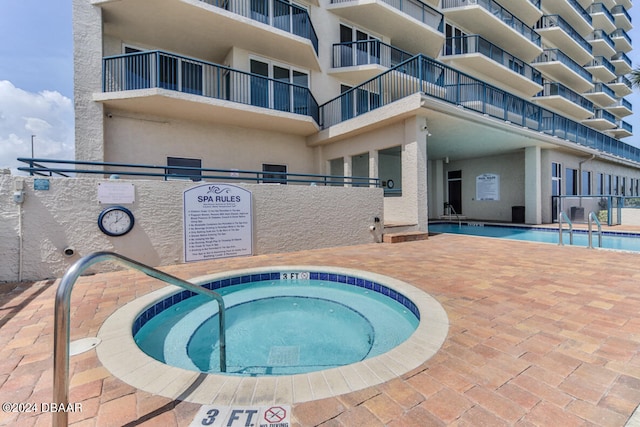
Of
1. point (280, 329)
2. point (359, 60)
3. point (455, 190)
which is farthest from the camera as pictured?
point (455, 190)

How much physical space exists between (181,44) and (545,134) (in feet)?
48.8

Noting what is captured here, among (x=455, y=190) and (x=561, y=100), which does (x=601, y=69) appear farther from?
(x=455, y=190)

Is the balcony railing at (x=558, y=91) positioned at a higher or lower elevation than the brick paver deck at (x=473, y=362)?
higher

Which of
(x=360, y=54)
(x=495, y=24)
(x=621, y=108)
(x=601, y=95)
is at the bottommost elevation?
(x=360, y=54)

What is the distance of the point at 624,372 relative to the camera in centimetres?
193

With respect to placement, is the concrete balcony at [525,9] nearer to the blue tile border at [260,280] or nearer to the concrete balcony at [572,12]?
the concrete balcony at [572,12]

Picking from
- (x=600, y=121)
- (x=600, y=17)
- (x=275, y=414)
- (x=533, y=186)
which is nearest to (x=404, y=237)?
(x=275, y=414)

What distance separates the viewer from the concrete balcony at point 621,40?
3084cm

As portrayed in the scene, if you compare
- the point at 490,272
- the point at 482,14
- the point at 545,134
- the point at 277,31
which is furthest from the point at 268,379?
the point at 482,14

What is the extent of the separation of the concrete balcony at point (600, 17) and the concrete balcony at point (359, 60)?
98.5 feet

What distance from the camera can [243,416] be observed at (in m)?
1.54

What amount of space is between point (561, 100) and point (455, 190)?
11.9m

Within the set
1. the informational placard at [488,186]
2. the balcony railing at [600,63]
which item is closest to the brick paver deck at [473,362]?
the informational placard at [488,186]

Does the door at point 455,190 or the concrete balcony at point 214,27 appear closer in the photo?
the concrete balcony at point 214,27
